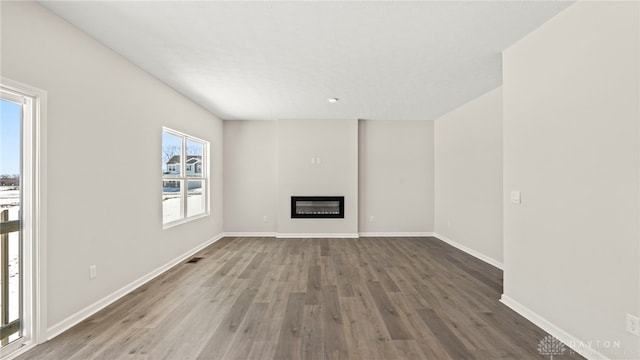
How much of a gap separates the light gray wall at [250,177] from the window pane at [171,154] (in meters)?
1.76

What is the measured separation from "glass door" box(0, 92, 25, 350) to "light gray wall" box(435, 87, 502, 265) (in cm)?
522

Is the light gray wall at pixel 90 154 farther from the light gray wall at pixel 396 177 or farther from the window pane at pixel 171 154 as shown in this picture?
the light gray wall at pixel 396 177

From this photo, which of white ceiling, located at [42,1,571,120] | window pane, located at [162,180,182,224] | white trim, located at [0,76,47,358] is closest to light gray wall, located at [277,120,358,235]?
white ceiling, located at [42,1,571,120]

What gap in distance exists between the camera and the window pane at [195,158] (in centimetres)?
478

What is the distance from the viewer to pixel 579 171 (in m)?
1.97

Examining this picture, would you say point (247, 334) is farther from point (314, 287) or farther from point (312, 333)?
point (314, 287)

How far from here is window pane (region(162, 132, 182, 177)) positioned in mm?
3977

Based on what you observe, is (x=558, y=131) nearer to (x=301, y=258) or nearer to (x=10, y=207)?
(x=301, y=258)

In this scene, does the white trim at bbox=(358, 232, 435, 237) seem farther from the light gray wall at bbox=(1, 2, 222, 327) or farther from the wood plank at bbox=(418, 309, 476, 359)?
the light gray wall at bbox=(1, 2, 222, 327)

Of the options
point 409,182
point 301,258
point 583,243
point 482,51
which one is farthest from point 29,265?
point 409,182

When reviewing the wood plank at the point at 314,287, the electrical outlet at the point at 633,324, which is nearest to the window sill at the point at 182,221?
the wood plank at the point at 314,287

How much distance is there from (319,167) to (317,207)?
0.89m

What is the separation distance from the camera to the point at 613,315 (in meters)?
1.74

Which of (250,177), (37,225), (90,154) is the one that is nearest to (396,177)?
(250,177)
